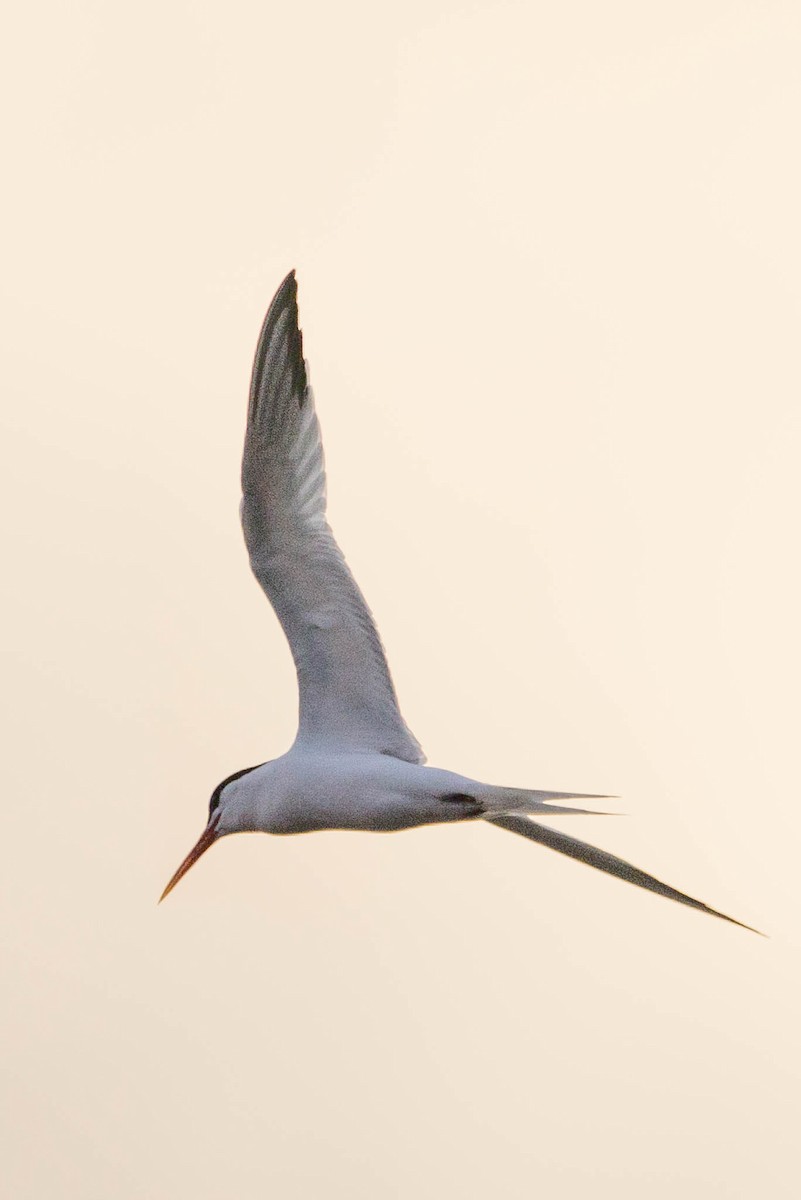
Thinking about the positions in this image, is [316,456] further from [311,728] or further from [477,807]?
[477,807]

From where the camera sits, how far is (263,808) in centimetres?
566

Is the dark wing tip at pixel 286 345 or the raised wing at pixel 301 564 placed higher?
the dark wing tip at pixel 286 345

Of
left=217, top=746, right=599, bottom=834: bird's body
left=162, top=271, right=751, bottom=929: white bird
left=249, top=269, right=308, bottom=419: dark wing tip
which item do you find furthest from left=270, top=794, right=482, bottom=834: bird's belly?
left=249, top=269, right=308, bottom=419: dark wing tip

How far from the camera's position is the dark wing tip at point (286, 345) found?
234 inches

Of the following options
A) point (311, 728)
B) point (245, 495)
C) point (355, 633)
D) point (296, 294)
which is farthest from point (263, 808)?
point (296, 294)

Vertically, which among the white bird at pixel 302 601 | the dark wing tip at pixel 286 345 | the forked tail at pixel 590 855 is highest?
the dark wing tip at pixel 286 345

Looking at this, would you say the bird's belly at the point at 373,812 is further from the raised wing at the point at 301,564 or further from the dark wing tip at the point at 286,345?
the dark wing tip at the point at 286,345

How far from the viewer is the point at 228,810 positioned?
592 cm

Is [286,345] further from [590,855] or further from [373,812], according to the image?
[590,855]

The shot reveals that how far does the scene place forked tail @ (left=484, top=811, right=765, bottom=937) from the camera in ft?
16.1

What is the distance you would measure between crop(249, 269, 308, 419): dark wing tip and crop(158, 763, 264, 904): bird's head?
1402mm

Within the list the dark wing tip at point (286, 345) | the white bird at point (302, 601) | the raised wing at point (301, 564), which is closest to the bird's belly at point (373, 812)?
the white bird at point (302, 601)

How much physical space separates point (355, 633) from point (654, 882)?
1.61m

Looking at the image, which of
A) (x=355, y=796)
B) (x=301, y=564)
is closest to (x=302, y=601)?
(x=301, y=564)
